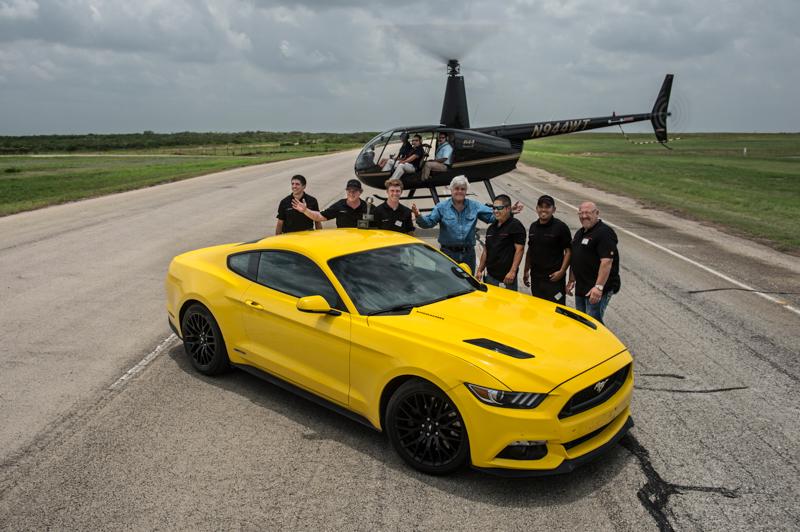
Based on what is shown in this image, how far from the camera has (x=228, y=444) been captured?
470cm

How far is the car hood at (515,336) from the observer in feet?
13.2

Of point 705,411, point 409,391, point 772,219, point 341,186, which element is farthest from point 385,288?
point 341,186

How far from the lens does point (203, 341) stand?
19.9 ft

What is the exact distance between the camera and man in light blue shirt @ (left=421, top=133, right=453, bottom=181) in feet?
52.7

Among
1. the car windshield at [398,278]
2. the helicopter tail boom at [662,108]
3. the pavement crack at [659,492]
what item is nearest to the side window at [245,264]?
Answer: the car windshield at [398,278]

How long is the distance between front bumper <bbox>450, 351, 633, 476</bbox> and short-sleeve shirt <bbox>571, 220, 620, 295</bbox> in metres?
2.23

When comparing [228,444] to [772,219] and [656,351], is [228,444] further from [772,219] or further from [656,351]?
[772,219]

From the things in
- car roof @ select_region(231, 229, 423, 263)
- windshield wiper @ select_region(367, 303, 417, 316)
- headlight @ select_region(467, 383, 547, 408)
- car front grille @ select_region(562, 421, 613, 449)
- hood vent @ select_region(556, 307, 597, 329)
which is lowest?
car front grille @ select_region(562, 421, 613, 449)

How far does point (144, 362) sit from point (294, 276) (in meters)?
2.22

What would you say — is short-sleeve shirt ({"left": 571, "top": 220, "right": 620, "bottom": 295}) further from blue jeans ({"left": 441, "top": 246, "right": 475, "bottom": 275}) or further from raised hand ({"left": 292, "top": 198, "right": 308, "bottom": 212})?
raised hand ({"left": 292, "top": 198, "right": 308, "bottom": 212})

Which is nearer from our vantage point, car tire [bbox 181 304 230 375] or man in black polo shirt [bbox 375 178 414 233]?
car tire [bbox 181 304 230 375]

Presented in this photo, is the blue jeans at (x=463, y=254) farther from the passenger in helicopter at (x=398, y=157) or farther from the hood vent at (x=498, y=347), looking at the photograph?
the passenger in helicopter at (x=398, y=157)

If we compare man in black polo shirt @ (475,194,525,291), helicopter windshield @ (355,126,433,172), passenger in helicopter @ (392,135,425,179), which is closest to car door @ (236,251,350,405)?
man in black polo shirt @ (475,194,525,291)

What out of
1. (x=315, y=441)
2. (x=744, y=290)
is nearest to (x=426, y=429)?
(x=315, y=441)
